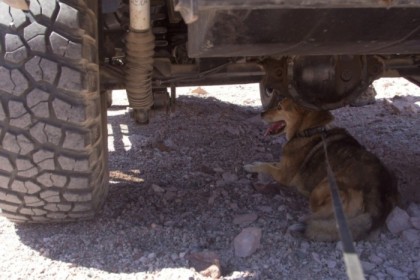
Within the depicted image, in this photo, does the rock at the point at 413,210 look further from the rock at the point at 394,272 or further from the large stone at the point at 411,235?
the rock at the point at 394,272

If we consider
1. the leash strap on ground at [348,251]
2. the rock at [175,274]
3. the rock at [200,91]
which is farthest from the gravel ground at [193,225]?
the rock at [200,91]

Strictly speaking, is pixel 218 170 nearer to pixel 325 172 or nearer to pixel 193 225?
pixel 325 172

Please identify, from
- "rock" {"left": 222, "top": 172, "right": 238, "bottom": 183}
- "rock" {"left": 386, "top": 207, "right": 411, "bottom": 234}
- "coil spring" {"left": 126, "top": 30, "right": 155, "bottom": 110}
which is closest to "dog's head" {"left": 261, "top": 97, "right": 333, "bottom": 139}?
"rock" {"left": 222, "top": 172, "right": 238, "bottom": 183}

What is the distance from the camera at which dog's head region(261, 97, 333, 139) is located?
398 cm

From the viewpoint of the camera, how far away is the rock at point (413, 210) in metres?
3.14

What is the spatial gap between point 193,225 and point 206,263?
442 mm

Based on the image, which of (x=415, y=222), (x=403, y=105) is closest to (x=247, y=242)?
(x=415, y=222)

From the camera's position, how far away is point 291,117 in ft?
13.7

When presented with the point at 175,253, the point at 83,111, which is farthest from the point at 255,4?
the point at 175,253

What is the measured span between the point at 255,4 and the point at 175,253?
4.69 ft

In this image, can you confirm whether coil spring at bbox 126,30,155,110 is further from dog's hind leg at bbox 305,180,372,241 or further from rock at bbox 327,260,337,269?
rock at bbox 327,260,337,269

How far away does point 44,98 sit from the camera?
226 cm

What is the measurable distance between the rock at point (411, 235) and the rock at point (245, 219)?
2.68 ft

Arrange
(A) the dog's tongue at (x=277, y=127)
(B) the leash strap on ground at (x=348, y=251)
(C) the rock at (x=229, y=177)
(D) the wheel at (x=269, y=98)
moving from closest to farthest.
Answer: (B) the leash strap on ground at (x=348, y=251) → (C) the rock at (x=229, y=177) → (A) the dog's tongue at (x=277, y=127) → (D) the wheel at (x=269, y=98)
